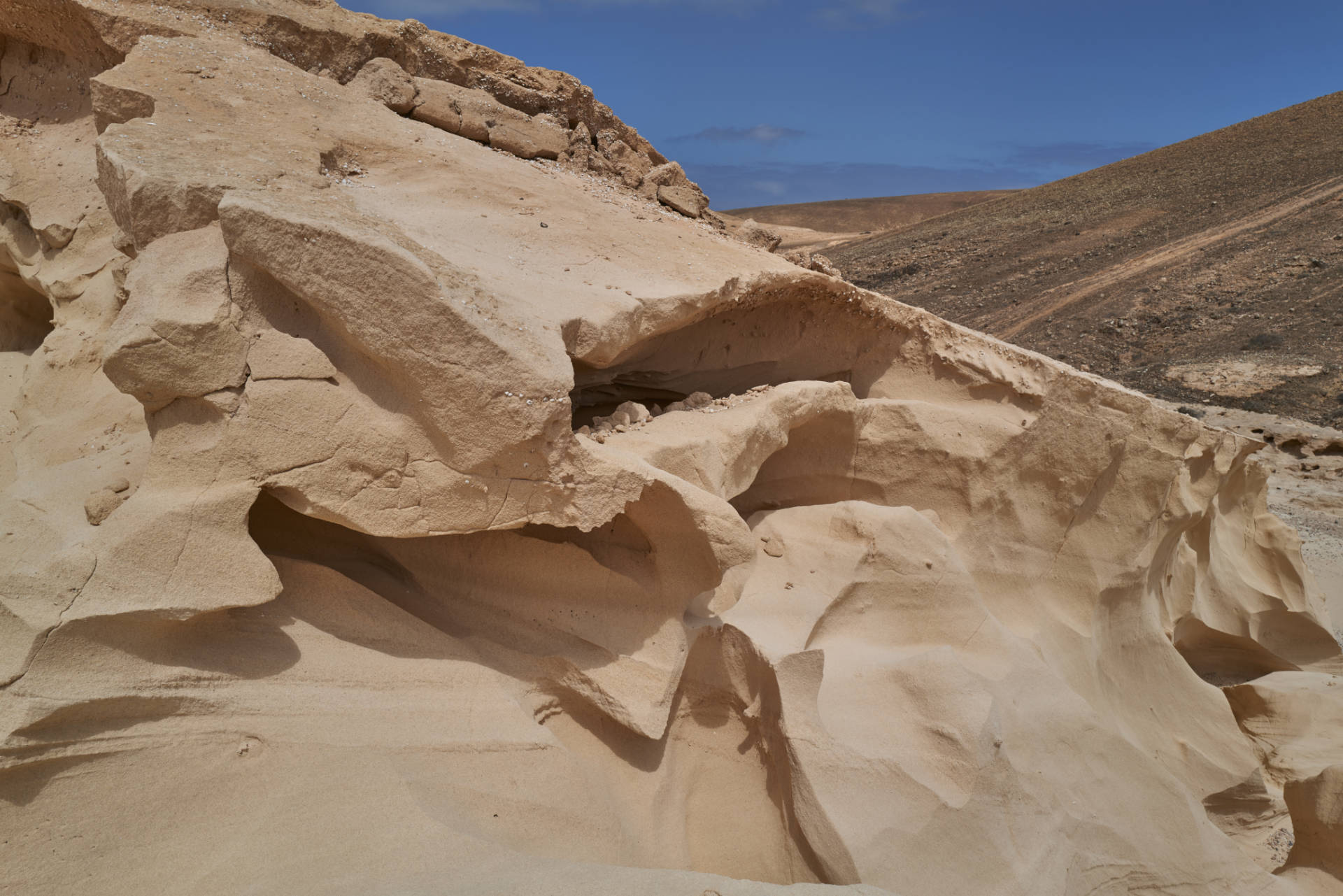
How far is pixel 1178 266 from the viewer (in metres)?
16.0

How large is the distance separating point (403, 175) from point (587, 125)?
1434 mm

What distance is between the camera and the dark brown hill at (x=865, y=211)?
3562 centimetres

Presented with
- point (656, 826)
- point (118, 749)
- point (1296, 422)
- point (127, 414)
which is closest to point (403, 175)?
point (127, 414)

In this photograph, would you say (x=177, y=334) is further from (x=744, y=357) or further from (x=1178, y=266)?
(x=1178, y=266)

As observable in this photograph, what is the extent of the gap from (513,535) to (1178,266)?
55.5ft

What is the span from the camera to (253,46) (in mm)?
3375

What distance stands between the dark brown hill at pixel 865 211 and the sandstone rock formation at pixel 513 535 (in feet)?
103

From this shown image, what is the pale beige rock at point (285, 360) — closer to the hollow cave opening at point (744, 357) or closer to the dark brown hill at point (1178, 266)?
the hollow cave opening at point (744, 357)

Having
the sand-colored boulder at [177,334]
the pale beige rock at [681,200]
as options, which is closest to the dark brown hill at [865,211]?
the pale beige rock at [681,200]

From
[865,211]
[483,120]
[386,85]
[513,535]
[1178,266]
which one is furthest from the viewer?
[865,211]

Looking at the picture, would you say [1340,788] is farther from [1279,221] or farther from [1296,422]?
[1279,221]

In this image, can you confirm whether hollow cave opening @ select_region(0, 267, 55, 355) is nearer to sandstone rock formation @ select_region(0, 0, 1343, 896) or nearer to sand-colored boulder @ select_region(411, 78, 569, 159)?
sandstone rock formation @ select_region(0, 0, 1343, 896)

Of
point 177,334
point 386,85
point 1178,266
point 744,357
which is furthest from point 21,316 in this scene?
point 1178,266

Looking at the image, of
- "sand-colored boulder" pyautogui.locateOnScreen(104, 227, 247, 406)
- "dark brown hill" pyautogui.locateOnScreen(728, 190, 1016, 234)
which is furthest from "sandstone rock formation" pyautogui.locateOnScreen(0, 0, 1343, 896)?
"dark brown hill" pyautogui.locateOnScreen(728, 190, 1016, 234)
